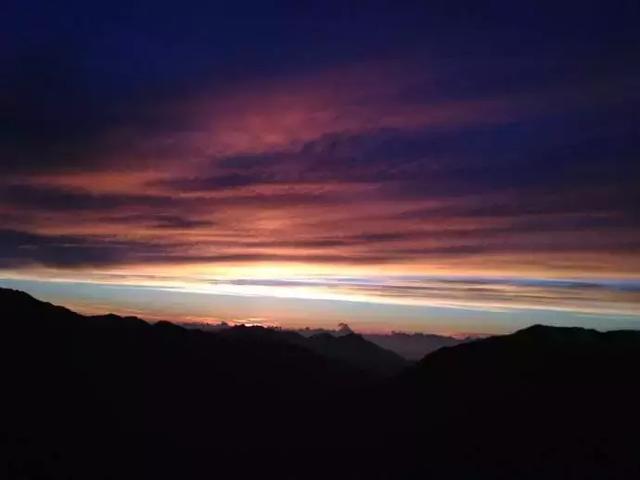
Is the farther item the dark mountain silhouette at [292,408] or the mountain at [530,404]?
the dark mountain silhouette at [292,408]

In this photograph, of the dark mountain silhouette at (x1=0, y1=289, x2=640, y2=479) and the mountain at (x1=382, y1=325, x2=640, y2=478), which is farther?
the dark mountain silhouette at (x1=0, y1=289, x2=640, y2=479)

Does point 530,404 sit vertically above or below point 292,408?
above

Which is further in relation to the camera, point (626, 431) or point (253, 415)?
point (253, 415)

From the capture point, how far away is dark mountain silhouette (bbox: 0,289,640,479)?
160 ft

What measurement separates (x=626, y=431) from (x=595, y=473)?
10.9m

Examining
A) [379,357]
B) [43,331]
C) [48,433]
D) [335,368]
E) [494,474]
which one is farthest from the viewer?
[379,357]

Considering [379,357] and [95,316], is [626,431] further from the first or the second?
[379,357]

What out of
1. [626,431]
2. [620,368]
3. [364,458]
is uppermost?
[620,368]

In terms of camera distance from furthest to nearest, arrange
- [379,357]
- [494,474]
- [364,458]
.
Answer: [379,357], [364,458], [494,474]

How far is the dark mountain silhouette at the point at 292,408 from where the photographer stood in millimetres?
48688

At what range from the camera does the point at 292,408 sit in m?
75.8

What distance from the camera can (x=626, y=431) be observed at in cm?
5106

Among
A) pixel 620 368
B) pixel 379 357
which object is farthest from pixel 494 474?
pixel 379 357

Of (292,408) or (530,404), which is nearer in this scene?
(530,404)
